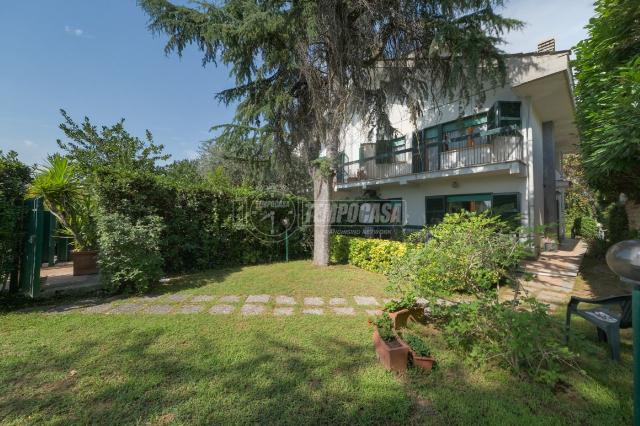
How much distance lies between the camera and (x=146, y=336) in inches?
136

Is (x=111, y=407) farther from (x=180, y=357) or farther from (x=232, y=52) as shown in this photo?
(x=232, y=52)

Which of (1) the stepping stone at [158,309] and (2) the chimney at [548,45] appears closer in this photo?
(1) the stepping stone at [158,309]

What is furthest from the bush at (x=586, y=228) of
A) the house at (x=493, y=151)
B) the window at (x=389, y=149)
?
the window at (x=389, y=149)

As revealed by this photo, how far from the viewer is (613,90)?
405 centimetres

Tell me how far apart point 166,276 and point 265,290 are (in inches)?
122

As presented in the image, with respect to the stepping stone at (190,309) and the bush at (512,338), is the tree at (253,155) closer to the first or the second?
the stepping stone at (190,309)

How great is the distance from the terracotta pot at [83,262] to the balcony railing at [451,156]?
412 inches

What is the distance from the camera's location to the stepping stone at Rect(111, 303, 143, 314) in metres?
4.34

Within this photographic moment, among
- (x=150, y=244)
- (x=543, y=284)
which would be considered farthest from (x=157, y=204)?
(x=543, y=284)

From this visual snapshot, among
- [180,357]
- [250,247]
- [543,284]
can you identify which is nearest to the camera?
[180,357]

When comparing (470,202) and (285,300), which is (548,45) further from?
(285,300)

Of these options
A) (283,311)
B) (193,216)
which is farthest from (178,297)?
(193,216)

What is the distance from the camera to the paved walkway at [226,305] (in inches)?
172

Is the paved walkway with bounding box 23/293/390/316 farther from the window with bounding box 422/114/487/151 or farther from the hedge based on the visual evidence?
the window with bounding box 422/114/487/151
